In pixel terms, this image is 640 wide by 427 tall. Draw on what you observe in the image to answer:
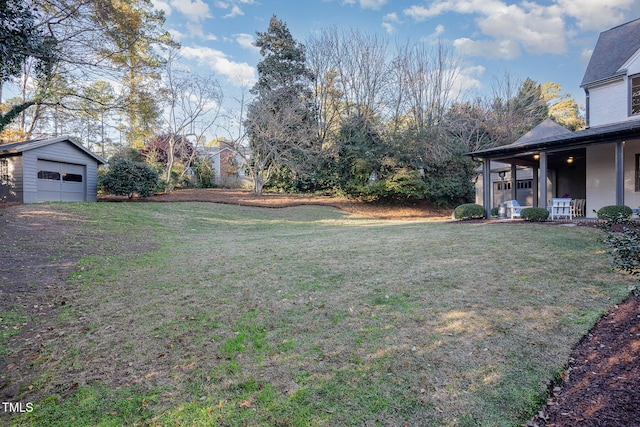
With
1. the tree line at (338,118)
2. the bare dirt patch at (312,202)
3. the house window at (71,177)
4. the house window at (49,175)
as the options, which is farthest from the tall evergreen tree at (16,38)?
the bare dirt patch at (312,202)

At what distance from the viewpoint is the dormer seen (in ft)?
39.0

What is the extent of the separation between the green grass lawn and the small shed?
11371 millimetres

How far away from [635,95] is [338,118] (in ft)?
60.9

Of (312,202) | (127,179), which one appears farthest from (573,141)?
(127,179)

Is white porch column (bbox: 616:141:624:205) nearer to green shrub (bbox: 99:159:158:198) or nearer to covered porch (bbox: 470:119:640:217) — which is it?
covered porch (bbox: 470:119:640:217)

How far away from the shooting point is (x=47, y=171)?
1576 centimetres

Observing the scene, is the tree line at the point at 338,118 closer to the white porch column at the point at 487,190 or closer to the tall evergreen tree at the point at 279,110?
the tall evergreen tree at the point at 279,110

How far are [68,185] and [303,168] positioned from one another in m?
14.3

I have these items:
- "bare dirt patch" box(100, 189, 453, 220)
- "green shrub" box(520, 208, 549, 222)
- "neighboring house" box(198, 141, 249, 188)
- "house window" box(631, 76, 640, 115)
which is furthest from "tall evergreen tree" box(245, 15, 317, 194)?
"house window" box(631, 76, 640, 115)

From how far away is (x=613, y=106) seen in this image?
1248 cm

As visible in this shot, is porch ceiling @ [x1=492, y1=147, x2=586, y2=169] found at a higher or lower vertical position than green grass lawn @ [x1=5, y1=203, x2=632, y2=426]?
higher

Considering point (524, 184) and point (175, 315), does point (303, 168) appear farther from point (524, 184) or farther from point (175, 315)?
point (175, 315)

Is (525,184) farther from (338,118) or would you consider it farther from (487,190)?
(338,118)

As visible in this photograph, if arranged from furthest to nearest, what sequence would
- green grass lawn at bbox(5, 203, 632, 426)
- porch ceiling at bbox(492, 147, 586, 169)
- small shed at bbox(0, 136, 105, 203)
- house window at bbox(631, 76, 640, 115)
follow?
small shed at bbox(0, 136, 105, 203)
porch ceiling at bbox(492, 147, 586, 169)
house window at bbox(631, 76, 640, 115)
green grass lawn at bbox(5, 203, 632, 426)
